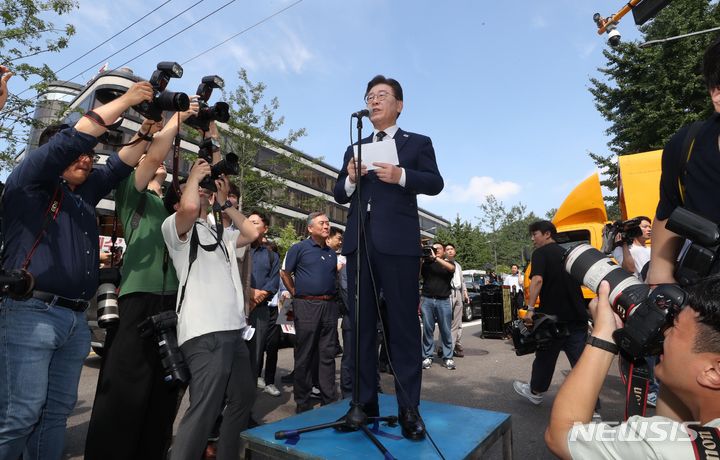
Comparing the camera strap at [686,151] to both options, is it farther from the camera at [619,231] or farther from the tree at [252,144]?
the tree at [252,144]

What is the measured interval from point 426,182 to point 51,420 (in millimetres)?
2608

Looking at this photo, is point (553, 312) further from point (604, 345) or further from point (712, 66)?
point (604, 345)

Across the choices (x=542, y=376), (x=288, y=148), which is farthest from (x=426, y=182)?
(x=288, y=148)

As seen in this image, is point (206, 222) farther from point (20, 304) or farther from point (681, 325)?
point (681, 325)

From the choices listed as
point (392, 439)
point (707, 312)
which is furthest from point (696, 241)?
point (392, 439)

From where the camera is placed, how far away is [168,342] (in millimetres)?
2402

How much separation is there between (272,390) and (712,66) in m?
5.36

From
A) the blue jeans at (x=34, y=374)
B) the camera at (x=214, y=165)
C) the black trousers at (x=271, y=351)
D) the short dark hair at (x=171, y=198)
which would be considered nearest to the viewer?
the blue jeans at (x=34, y=374)

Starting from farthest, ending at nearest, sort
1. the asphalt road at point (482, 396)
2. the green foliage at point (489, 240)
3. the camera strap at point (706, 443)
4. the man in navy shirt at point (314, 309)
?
the green foliage at point (489, 240) < the man in navy shirt at point (314, 309) < the asphalt road at point (482, 396) < the camera strap at point (706, 443)

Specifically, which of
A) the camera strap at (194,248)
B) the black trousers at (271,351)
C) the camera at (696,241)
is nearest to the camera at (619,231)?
the camera at (696,241)

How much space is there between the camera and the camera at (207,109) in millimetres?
2771

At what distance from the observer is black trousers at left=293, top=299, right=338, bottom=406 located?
4859 mm

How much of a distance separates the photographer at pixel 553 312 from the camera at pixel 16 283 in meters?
4.50

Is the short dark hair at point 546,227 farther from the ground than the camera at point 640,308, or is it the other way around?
the short dark hair at point 546,227
